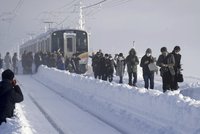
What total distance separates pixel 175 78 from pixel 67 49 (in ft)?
69.5

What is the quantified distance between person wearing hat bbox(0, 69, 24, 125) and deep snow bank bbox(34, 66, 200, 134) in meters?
2.97

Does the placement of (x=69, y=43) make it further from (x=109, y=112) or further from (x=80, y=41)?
(x=109, y=112)

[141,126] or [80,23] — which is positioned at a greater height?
[80,23]

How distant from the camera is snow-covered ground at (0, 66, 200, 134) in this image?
941 centimetres

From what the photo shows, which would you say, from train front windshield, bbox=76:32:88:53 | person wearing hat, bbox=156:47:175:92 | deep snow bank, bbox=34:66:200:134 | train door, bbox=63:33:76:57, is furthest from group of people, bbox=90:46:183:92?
train door, bbox=63:33:76:57

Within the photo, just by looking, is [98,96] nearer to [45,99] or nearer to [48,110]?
[48,110]

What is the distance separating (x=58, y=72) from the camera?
84.8ft

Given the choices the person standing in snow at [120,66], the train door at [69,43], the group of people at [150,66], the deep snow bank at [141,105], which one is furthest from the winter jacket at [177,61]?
the train door at [69,43]

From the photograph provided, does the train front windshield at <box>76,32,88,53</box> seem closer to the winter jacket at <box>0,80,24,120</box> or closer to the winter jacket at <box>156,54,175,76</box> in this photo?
the winter jacket at <box>156,54,175,76</box>

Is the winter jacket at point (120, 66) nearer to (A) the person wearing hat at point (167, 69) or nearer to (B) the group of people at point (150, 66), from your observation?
(B) the group of people at point (150, 66)

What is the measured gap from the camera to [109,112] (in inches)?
527

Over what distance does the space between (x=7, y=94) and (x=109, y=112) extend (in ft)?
15.2

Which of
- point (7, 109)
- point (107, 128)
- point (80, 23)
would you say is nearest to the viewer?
point (7, 109)

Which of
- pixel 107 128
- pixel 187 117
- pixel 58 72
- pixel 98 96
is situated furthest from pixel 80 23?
pixel 187 117
